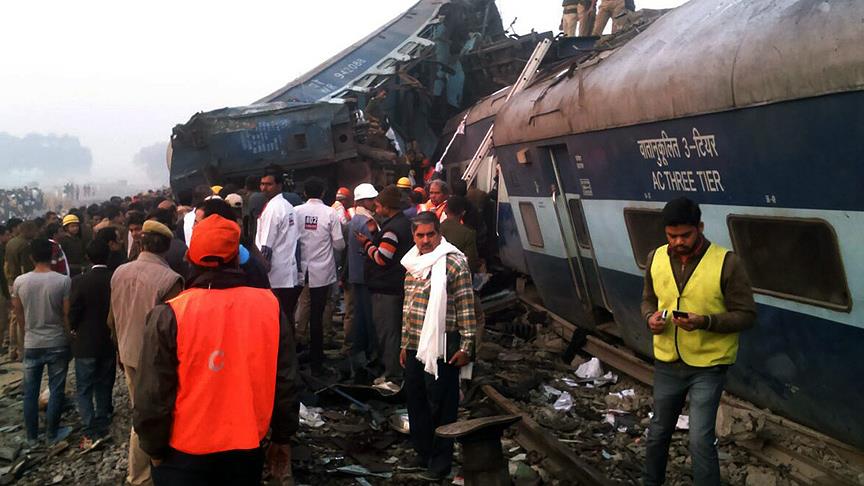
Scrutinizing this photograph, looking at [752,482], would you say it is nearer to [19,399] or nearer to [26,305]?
[26,305]

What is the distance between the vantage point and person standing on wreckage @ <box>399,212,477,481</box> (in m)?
4.88

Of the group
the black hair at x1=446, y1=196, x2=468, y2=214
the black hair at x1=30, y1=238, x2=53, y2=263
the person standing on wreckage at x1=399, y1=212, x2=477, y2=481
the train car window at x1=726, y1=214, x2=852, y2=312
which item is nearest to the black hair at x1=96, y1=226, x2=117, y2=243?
the black hair at x1=30, y1=238, x2=53, y2=263

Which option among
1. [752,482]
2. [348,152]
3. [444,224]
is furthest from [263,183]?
[348,152]

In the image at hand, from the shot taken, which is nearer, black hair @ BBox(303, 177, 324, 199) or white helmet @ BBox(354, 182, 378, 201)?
white helmet @ BBox(354, 182, 378, 201)

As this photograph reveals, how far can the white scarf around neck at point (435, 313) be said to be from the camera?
485 cm

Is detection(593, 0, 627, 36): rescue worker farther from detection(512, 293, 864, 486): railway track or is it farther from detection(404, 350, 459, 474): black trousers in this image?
detection(404, 350, 459, 474): black trousers

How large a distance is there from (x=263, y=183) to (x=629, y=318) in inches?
145

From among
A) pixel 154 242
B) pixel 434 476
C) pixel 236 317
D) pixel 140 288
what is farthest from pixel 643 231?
pixel 236 317

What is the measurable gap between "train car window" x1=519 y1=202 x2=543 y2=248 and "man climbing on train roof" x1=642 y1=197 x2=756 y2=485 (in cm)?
457

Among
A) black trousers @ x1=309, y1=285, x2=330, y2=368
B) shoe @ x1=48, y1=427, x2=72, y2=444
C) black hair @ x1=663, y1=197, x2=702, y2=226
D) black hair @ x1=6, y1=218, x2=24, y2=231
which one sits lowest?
shoe @ x1=48, y1=427, x2=72, y2=444

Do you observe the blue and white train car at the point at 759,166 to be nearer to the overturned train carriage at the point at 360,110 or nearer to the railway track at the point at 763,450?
the railway track at the point at 763,450

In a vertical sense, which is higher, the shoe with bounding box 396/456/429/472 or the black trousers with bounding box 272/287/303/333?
the black trousers with bounding box 272/287/303/333

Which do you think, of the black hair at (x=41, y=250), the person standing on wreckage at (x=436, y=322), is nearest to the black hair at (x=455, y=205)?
the person standing on wreckage at (x=436, y=322)

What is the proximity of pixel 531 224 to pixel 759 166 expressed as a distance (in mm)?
4742
